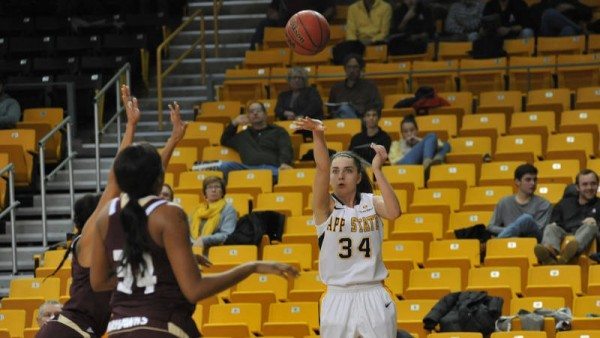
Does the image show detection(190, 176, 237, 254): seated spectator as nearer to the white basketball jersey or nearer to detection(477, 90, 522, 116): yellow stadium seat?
detection(477, 90, 522, 116): yellow stadium seat

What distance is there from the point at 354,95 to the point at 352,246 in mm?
7714

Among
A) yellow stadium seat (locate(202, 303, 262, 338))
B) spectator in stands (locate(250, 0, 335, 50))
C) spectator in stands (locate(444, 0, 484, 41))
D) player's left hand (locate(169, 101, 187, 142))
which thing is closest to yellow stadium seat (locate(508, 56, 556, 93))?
spectator in stands (locate(444, 0, 484, 41))

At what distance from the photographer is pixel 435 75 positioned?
1692 centimetres

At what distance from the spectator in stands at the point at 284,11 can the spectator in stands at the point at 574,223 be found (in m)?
7.16

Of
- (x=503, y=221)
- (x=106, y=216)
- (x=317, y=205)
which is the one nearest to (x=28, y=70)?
(x=503, y=221)

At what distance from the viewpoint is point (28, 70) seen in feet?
60.6

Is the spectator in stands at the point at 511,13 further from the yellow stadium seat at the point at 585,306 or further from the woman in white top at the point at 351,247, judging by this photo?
the woman in white top at the point at 351,247

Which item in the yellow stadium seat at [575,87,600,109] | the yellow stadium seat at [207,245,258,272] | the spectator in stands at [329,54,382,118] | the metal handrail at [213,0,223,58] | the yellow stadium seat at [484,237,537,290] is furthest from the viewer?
the metal handrail at [213,0,223,58]

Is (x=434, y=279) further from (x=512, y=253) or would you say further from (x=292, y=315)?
(x=292, y=315)

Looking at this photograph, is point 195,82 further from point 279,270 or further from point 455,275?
point 279,270

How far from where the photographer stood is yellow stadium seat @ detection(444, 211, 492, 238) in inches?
514

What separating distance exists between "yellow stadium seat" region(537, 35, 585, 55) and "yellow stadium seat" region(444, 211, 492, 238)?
4650 millimetres

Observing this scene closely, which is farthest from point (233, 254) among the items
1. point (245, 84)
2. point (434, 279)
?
point (245, 84)

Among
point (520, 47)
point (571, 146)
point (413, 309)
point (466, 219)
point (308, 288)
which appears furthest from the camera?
point (520, 47)
